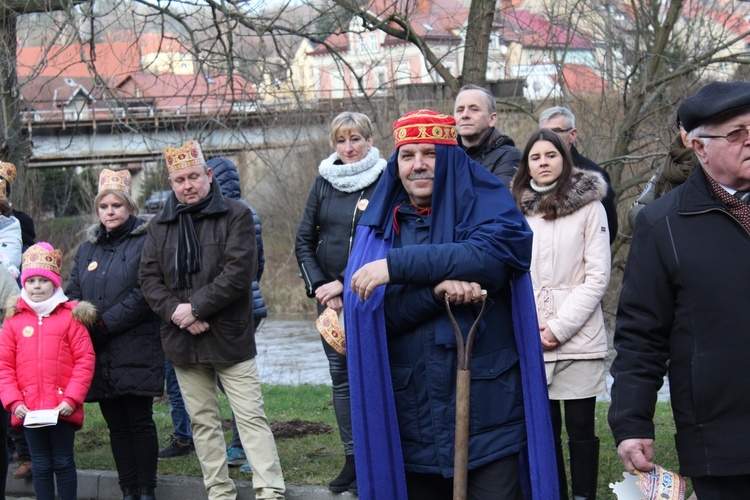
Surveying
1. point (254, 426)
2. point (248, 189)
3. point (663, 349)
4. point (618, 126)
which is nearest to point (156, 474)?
point (254, 426)

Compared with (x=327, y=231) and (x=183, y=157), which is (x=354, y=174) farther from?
(x=183, y=157)

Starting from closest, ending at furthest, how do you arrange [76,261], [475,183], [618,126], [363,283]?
1. [363,283]
2. [475,183]
3. [76,261]
4. [618,126]

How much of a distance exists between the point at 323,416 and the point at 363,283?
19.3 feet

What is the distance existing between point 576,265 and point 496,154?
3.40 ft

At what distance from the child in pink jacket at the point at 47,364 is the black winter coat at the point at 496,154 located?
273cm

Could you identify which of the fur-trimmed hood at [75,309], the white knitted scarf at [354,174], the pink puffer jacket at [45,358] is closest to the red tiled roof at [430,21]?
the white knitted scarf at [354,174]

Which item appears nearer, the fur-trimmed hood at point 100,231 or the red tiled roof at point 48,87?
the fur-trimmed hood at point 100,231

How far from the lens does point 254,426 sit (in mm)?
6199

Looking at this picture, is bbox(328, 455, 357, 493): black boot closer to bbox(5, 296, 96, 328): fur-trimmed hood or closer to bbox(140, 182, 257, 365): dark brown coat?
bbox(140, 182, 257, 365): dark brown coat

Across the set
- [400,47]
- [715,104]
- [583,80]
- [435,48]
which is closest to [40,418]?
[715,104]

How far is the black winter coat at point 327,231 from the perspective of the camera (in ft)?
20.0

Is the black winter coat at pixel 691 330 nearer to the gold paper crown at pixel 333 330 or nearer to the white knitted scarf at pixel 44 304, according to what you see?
the gold paper crown at pixel 333 330

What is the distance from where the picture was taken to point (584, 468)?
5.31 metres

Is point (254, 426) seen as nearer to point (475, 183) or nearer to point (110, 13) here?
point (475, 183)
